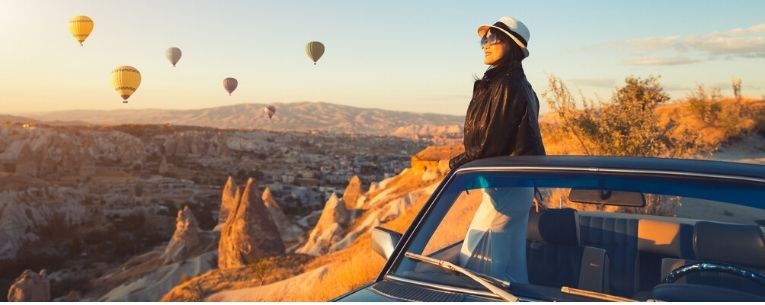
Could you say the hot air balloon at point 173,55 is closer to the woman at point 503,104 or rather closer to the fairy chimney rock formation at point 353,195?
the fairy chimney rock formation at point 353,195

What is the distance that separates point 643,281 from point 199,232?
5519 cm

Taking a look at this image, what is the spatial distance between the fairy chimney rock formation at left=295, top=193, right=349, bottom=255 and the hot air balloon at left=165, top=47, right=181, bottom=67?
895 inches

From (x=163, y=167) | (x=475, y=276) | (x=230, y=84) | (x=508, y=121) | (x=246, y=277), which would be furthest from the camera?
(x=163, y=167)

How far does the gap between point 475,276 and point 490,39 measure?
2.17m

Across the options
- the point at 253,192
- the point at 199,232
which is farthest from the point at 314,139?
the point at 253,192

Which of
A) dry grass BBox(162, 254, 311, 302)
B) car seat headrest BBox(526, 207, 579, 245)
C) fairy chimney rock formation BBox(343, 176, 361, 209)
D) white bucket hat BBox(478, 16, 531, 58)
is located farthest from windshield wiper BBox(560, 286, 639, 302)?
fairy chimney rock formation BBox(343, 176, 361, 209)

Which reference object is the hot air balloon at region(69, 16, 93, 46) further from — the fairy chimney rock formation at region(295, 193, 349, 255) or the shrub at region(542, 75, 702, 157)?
the shrub at region(542, 75, 702, 157)

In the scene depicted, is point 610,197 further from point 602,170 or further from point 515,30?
point 515,30

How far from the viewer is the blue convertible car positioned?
247cm

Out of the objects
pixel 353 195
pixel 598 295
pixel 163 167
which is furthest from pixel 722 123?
pixel 163 167

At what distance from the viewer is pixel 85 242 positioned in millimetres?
76438

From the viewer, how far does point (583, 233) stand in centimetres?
353

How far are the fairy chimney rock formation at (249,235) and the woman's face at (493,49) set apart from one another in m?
37.1

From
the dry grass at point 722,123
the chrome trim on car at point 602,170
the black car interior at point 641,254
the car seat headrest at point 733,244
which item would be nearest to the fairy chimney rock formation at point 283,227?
the dry grass at point 722,123
